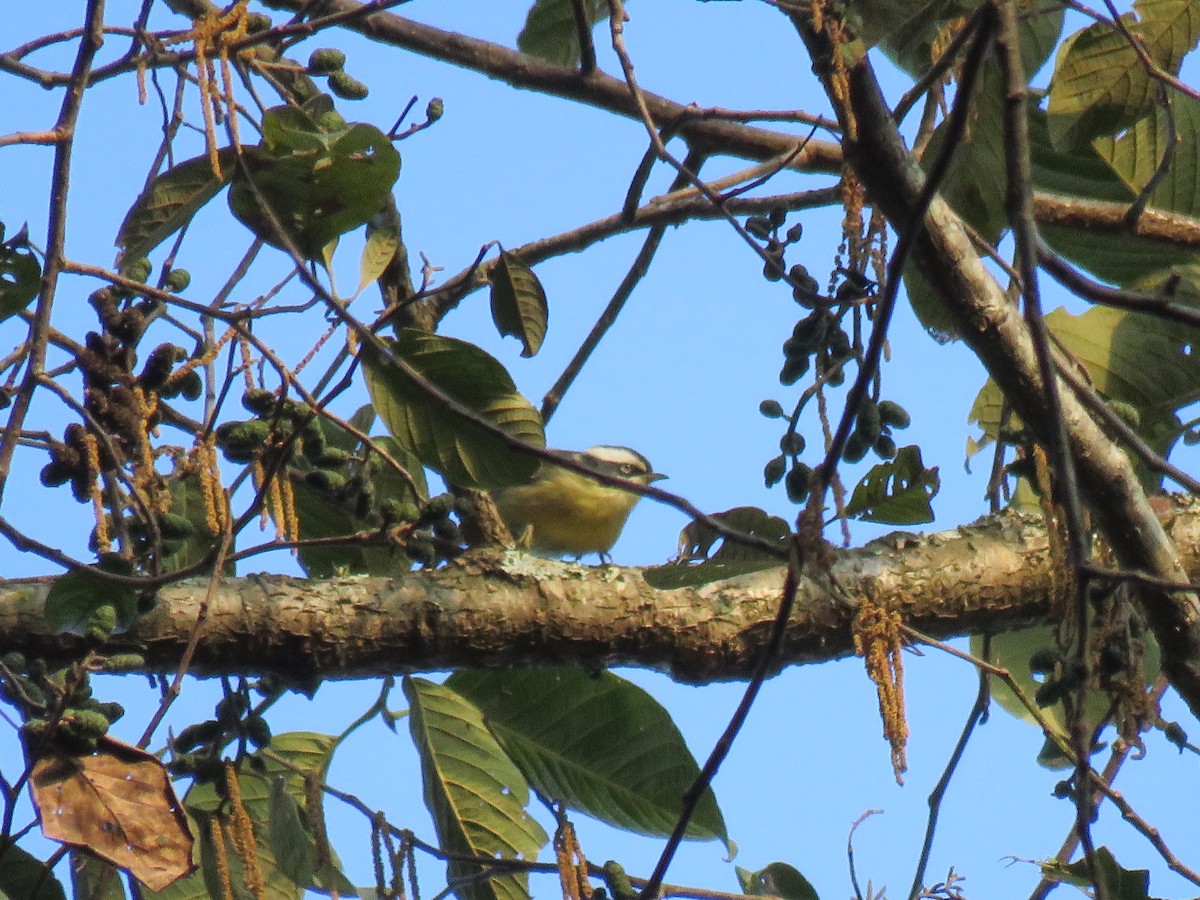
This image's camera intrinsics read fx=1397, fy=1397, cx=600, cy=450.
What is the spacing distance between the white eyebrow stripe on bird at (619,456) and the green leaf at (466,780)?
446 centimetres

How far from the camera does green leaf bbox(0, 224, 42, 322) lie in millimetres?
2201

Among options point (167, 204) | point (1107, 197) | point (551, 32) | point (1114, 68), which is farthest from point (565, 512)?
point (1114, 68)

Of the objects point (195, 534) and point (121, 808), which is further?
point (195, 534)

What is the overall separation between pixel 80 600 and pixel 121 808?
0.34 meters

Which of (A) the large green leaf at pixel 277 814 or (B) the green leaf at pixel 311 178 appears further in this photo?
(A) the large green leaf at pixel 277 814

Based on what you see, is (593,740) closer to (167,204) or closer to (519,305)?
(519,305)

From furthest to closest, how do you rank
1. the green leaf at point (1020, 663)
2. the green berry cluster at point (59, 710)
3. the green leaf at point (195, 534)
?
the green leaf at point (1020, 663), the green leaf at point (195, 534), the green berry cluster at point (59, 710)

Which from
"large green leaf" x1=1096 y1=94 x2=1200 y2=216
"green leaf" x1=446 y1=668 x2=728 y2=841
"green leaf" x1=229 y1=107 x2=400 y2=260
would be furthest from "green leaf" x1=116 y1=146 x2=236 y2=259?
"large green leaf" x1=1096 y1=94 x2=1200 y2=216

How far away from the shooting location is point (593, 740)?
301 cm

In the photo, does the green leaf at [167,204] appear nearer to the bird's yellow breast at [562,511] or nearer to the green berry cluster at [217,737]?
the green berry cluster at [217,737]

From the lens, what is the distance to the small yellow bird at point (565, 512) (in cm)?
677

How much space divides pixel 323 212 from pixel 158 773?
956 mm

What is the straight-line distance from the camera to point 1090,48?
2.38 meters

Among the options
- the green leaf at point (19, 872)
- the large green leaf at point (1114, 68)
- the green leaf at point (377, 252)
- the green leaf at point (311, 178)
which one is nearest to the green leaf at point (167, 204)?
the green leaf at point (311, 178)
